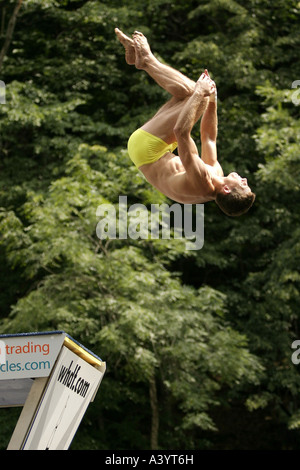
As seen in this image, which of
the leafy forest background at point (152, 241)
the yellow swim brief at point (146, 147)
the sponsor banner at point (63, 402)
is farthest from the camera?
the leafy forest background at point (152, 241)

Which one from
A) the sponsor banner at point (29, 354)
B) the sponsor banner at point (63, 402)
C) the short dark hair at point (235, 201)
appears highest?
the short dark hair at point (235, 201)

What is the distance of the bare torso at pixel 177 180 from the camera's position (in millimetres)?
4355

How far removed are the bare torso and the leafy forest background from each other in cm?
492

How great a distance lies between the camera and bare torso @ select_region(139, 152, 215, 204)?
4.36m

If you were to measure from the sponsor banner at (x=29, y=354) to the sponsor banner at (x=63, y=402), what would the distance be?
0.18 ft

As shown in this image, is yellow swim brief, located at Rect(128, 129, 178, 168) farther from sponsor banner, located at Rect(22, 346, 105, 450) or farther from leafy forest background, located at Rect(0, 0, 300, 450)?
leafy forest background, located at Rect(0, 0, 300, 450)

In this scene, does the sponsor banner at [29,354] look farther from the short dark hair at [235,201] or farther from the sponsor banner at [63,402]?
the short dark hair at [235,201]

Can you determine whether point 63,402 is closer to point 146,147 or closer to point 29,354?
point 29,354

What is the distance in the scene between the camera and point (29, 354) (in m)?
4.77

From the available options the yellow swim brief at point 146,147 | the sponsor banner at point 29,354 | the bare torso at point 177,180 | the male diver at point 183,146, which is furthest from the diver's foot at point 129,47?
the sponsor banner at point 29,354

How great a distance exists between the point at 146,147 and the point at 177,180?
0.26m

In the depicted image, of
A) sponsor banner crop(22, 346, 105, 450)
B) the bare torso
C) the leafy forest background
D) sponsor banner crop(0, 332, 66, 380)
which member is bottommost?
the leafy forest background

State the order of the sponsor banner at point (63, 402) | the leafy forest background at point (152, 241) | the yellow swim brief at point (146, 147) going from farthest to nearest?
the leafy forest background at point (152, 241)
the sponsor banner at point (63, 402)
the yellow swim brief at point (146, 147)

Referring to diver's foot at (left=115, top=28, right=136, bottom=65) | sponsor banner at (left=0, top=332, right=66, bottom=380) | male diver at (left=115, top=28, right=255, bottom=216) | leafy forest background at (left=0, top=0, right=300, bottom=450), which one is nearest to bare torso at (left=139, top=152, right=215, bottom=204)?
male diver at (left=115, top=28, right=255, bottom=216)
